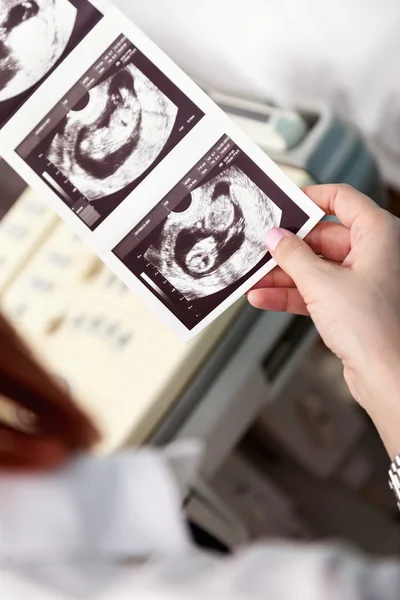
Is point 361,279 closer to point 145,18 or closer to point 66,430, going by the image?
point 66,430

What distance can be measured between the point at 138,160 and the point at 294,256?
0.19 metres

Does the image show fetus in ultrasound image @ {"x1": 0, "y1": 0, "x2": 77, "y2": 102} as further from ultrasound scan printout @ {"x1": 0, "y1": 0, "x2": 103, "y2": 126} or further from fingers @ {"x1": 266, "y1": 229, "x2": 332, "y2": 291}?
fingers @ {"x1": 266, "y1": 229, "x2": 332, "y2": 291}

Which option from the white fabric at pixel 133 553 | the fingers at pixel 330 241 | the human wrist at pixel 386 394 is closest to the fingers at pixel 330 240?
the fingers at pixel 330 241

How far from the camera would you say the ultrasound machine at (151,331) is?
29.9 inches

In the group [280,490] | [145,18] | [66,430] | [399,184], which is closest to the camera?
[66,430]

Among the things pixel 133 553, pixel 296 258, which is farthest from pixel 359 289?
pixel 133 553

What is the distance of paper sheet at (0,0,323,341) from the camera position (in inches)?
25.4

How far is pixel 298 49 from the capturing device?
0.88m

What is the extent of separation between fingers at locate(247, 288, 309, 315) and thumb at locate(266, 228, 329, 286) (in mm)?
54

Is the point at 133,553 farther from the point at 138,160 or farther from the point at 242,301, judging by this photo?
the point at 138,160

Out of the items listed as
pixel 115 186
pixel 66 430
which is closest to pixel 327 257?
pixel 115 186

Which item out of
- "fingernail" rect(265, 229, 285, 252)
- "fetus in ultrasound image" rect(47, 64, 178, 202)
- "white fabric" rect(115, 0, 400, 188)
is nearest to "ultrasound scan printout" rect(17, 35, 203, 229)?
"fetus in ultrasound image" rect(47, 64, 178, 202)

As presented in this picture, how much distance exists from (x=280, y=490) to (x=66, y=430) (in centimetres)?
76

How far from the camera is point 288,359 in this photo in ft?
3.10
